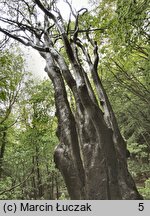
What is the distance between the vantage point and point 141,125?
7.70 metres

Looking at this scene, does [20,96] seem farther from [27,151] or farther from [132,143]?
[132,143]

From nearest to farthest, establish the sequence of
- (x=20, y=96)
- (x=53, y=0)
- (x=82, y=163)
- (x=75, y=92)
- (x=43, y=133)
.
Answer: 1. (x=82, y=163)
2. (x=75, y=92)
3. (x=53, y=0)
4. (x=43, y=133)
5. (x=20, y=96)

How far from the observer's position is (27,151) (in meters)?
5.66

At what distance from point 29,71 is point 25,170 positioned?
10.0ft

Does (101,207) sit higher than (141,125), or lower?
lower

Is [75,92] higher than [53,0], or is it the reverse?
[53,0]

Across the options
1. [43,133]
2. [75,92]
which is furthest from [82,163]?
[43,133]

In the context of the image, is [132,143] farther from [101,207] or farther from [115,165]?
[101,207]

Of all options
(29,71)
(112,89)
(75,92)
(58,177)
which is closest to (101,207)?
(75,92)

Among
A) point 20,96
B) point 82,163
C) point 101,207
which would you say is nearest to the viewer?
point 101,207

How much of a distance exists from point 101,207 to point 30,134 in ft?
12.9

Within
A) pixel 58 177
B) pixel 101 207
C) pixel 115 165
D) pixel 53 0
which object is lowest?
pixel 101 207

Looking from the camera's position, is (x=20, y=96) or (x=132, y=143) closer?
(x=20, y=96)

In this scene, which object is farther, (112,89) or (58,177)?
(58,177)
